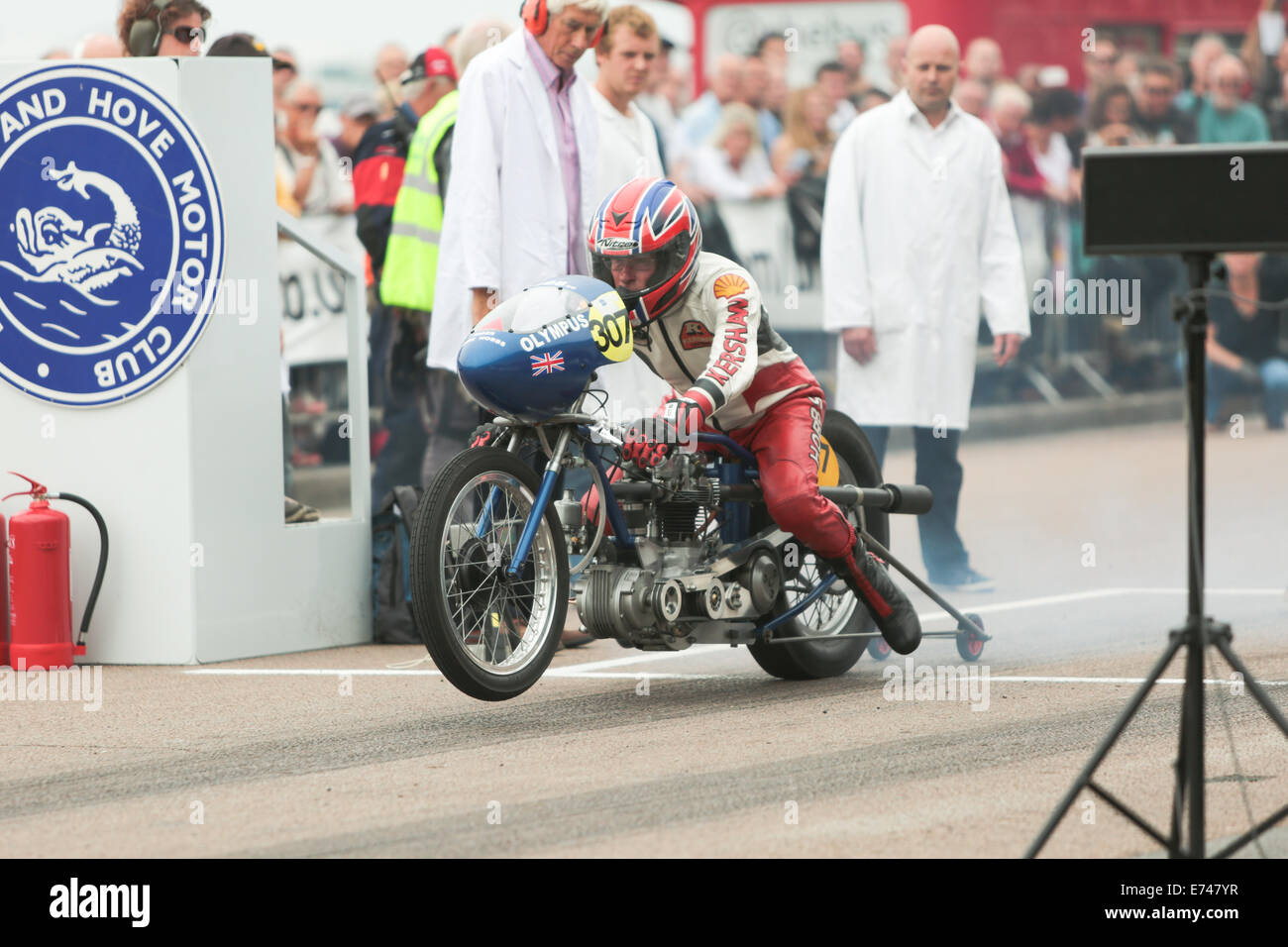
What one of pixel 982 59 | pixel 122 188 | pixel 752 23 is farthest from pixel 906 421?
pixel 752 23

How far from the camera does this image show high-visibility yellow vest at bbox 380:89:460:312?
9.98 metres

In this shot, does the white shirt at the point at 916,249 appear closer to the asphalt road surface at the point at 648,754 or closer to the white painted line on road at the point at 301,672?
the asphalt road surface at the point at 648,754

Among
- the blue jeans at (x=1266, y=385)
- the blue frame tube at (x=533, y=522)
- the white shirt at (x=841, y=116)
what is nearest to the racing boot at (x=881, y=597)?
the blue frame tube at (x=533, y=522)

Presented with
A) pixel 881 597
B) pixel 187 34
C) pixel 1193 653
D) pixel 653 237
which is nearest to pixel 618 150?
pixel 187 34

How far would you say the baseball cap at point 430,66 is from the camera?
11008 millimetres

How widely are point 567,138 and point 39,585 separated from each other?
2704 mm

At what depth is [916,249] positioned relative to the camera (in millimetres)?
10398

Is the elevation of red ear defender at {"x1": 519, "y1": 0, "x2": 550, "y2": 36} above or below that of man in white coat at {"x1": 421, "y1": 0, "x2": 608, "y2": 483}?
above

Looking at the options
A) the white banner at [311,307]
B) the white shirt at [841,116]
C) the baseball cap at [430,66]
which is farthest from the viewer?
the white shirt at [841,116]

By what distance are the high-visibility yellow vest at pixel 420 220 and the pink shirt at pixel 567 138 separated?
0.95 meters

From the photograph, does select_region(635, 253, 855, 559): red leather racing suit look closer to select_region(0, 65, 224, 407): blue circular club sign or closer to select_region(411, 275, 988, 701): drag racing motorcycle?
select_region(411, 275, 988, 701): drag racing motorcycle

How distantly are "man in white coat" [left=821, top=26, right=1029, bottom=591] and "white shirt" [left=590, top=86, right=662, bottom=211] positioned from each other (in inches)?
47.9

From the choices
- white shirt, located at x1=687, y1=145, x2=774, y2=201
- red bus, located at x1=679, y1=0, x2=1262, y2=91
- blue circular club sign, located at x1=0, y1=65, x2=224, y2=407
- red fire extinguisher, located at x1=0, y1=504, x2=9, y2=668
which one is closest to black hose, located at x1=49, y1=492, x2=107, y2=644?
red fire extinguisher, located at x1=0, y1=504, x2=9, y2=668

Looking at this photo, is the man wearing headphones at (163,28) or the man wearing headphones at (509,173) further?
the man wearing headphones at (163,28)
